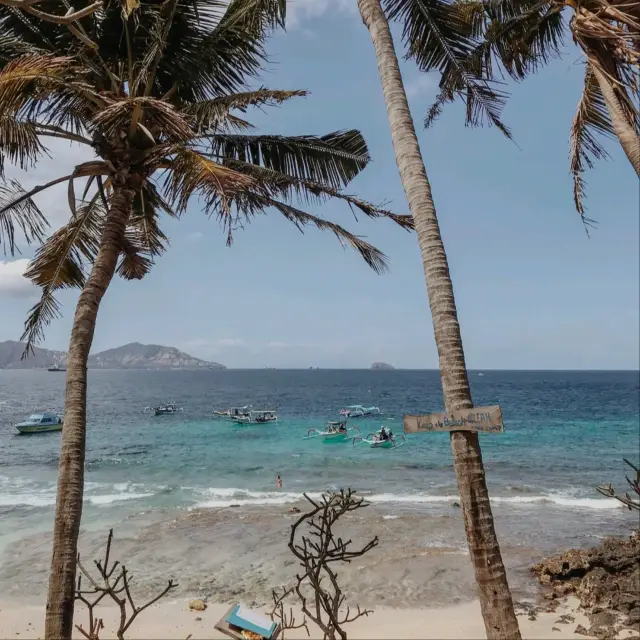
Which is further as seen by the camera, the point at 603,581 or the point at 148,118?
the point at 603,581

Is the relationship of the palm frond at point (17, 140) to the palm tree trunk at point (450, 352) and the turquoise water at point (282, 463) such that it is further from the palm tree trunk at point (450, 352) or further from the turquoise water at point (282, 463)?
the turquoise water at point (282, 463)

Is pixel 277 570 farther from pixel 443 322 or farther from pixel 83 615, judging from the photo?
pixel 443 322

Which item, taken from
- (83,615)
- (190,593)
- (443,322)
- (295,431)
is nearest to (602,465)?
(295,431)

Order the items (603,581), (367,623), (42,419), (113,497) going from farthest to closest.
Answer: (42,419)
(113,497)
(603,581)
(367,623)

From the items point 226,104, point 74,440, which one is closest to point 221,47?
point 226,104

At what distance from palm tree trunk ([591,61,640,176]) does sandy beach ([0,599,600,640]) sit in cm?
759

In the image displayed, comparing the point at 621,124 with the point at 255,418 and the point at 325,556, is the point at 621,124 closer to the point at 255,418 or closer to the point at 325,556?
the point at 325,556

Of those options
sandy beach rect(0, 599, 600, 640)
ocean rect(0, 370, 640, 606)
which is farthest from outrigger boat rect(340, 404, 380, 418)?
sandy beach rect(0, 599, 600, 640)

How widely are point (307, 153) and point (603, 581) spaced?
33.0 ft

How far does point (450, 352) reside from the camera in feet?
10.8

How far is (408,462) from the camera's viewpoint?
27891 mm


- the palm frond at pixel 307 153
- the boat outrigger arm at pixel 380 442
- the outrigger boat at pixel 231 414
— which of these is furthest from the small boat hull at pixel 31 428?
the palm frond at pixel 307 153

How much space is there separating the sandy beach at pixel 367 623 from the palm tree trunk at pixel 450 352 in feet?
23.0

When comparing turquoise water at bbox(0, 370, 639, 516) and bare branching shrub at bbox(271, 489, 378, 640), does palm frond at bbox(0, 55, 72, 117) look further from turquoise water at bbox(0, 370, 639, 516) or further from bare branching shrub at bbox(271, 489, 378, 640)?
turquoise water at bbox(0, 370, 639, 516)
